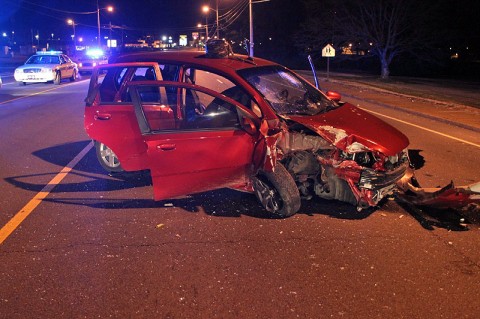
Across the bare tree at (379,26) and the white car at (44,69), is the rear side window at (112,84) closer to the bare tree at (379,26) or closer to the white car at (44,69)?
the white car at (44,69)

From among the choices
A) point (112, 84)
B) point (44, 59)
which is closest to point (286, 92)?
point (112, 84)

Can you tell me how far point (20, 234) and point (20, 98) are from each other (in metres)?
16.3

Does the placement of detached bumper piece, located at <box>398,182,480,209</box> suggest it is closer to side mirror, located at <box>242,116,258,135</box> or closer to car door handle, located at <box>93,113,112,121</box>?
side mirror, located at <box>242,116,258,135</box>

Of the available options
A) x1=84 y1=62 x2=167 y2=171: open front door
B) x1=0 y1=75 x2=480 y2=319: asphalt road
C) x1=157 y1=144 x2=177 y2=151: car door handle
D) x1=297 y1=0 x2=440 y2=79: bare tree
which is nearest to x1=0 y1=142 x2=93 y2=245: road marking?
x1=0 y1=75 x2=480 y2=319: asphalt road

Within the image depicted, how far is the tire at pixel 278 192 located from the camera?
567 cm

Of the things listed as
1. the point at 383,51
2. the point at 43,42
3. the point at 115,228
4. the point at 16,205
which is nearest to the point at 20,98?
the point at 16,205

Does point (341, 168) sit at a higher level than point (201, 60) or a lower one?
lower

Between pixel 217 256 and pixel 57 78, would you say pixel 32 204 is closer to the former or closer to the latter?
pixel 217 256

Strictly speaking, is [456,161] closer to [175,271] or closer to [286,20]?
[175,271]

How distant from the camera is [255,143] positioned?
564 cm

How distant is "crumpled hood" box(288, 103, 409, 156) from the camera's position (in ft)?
17.9

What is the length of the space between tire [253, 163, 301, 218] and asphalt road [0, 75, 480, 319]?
16 cm

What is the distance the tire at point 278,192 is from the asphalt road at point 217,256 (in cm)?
16

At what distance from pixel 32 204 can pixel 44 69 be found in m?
22.0
